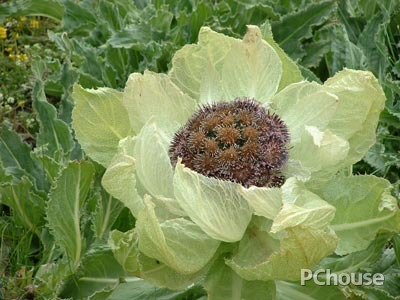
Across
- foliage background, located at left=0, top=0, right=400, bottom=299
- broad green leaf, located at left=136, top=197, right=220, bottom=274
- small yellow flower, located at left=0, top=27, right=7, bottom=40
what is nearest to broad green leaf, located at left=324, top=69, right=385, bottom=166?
foliage background, located at left=0, top=0, right=400, bottom=299

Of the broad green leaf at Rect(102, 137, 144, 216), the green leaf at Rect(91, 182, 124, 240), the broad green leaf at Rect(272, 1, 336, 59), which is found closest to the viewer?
the broad green leaf at Rect(102, 137, 144, 216)

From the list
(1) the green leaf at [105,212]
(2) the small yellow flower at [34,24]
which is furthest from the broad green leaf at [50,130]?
(2) the small yellow flower at [34,24]

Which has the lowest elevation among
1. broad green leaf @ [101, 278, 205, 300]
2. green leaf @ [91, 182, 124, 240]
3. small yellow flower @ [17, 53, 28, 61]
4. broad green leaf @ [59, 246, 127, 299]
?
broad green leaf @ [101, 278, 205, 300]

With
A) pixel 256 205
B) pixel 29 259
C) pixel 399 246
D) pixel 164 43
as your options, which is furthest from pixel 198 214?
pixel 164 43

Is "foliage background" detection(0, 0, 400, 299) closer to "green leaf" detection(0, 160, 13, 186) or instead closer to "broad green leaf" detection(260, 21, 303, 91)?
"green leaf" detection(0, 160, 13, 186)

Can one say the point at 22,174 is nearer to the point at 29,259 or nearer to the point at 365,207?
the point at 29,259

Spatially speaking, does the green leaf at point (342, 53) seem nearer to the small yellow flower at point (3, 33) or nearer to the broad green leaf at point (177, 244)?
the broad green leaf at point (177, 244)
